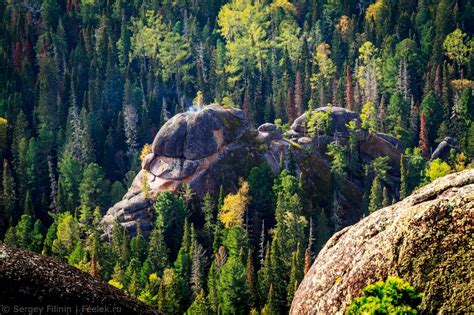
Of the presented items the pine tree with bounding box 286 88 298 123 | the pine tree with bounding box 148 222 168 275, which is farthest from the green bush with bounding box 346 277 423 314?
the pine tree with bounding box 286 88 298 123

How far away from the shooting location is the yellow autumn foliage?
406 ft

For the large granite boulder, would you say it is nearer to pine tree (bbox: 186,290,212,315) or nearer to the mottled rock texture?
pine tree (bbox: 186,290,212,315)

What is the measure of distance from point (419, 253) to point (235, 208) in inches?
3870

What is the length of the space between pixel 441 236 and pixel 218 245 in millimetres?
96455

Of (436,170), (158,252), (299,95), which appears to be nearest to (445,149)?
(436,170)

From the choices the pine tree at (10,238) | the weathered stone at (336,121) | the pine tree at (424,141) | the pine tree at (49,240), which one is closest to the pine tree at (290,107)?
the pine tree at (424,141)

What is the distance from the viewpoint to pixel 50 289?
82.5 feet

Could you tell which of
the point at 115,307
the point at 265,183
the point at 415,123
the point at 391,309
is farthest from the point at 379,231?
the point at 415,123

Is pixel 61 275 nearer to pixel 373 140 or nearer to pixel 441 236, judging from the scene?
pixel 441 236

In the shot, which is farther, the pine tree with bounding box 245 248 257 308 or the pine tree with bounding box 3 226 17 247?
the pine tree with bounding box 3 226 17 247

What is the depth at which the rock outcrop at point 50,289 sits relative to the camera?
24.6 m

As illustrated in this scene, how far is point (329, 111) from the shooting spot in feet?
481

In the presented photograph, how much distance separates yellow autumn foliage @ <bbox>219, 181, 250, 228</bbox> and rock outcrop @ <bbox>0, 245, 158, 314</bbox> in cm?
9721

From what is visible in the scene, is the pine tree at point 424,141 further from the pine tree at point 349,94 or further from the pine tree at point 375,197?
the pine tree at point 375,197
